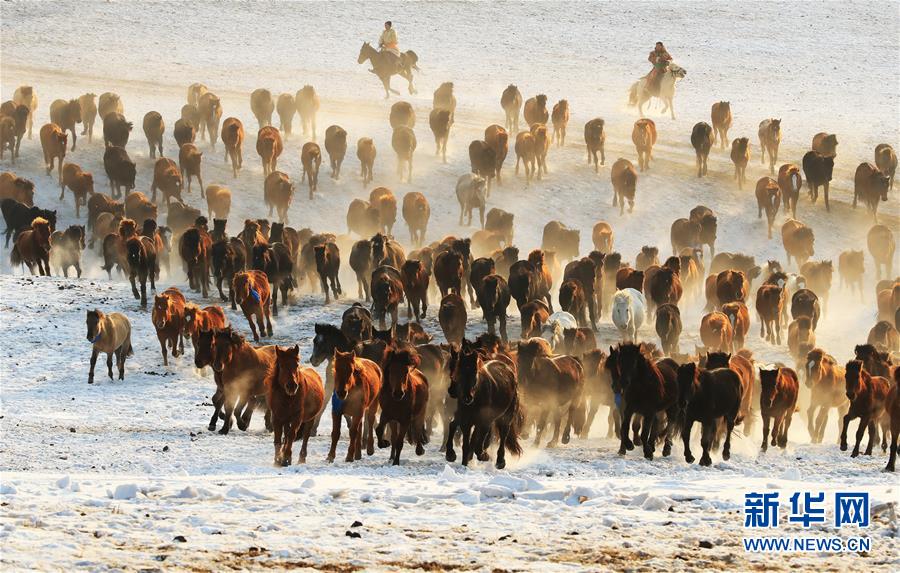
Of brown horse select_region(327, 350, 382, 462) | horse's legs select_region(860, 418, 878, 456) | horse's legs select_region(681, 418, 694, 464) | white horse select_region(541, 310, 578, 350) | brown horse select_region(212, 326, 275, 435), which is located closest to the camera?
brown horse select_region(327, 350, 382, 462)

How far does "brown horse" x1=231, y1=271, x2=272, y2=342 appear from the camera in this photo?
23828mm

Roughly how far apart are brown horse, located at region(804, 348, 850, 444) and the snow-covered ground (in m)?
1.16

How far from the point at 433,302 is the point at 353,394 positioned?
13.5 m

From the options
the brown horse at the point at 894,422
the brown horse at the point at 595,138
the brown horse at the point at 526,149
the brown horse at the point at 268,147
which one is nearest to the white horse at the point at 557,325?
the brown horse at the point at 894,422

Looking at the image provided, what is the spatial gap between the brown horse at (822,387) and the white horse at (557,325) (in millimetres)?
4390

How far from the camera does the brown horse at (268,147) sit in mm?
37250

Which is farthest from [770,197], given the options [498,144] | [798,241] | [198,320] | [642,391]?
[642,391]

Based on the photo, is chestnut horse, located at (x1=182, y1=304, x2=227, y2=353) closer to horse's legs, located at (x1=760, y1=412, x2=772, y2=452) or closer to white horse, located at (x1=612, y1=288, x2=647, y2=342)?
white horse, located at (x1=612, y1=288, x2=647, y2=342)

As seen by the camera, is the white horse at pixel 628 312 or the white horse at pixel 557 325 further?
the white horse at pixel 628 312

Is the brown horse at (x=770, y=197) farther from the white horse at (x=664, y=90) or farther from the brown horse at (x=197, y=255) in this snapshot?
the brown horse at (x=197, y=255)

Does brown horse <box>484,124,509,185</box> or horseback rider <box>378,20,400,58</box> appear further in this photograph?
horseback rider <box>378,20,400,58</box>

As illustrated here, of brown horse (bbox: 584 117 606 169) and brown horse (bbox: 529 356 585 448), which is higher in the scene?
brown horse (bbox: 584 117 606 169)

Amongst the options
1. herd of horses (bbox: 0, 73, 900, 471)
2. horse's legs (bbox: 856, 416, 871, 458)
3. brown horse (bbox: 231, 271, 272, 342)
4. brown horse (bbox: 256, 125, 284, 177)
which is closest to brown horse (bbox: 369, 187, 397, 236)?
herd of horses (bbox: 0, 73, 900, 471)

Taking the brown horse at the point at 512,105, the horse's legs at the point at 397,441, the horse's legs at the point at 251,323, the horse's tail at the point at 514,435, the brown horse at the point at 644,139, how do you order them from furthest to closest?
the brown horse at the point at 512,105 < the brown horse at the point at 644,139 < the horse's legs at the point at 251,323 < the horse's tail at the point at 514,435 < the horse's legs at the point at 397,441
